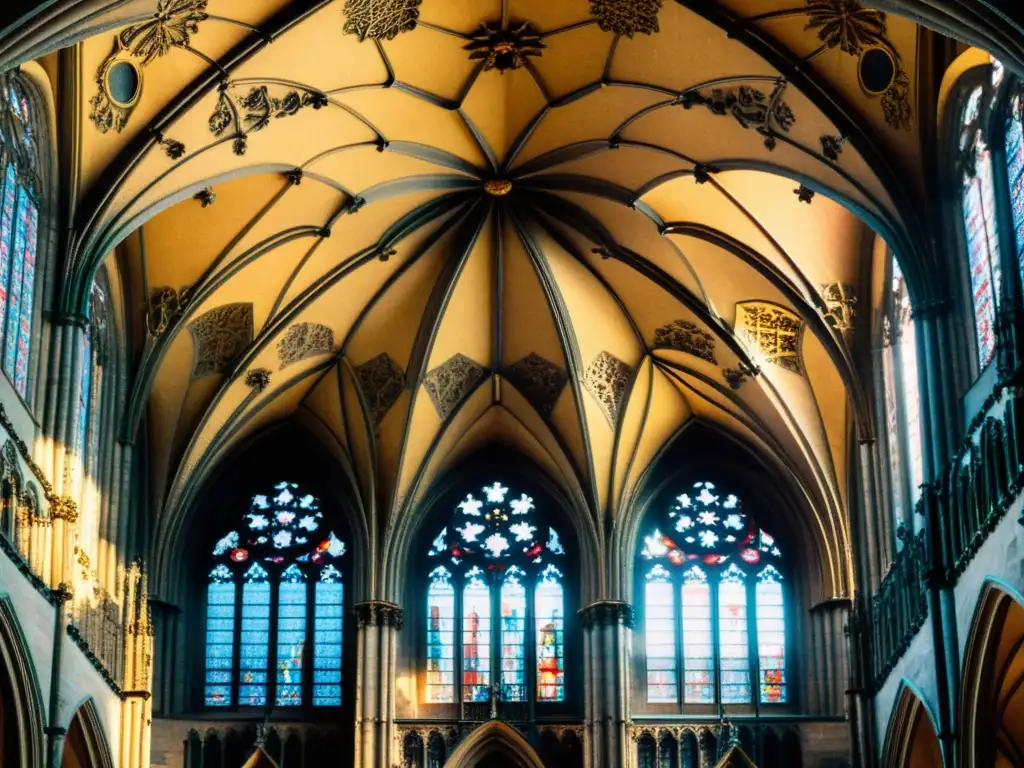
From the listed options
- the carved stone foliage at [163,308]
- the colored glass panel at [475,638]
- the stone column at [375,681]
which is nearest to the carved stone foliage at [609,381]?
the colored glass panel at [475,638]

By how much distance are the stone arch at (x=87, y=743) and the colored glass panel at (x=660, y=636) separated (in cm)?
981

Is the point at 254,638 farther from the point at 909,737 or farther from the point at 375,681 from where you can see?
the point at 909,737

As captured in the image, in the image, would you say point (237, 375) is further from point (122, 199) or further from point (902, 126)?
point (902, 126)

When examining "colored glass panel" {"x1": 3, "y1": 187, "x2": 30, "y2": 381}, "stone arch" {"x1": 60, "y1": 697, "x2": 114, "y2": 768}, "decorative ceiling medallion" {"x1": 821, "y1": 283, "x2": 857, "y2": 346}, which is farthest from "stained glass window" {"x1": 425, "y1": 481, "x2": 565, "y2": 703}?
"colored glass panel" {"x1": 3, "y1": 187, "x2": 30, "y2": 381}

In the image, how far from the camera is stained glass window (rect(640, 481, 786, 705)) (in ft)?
107

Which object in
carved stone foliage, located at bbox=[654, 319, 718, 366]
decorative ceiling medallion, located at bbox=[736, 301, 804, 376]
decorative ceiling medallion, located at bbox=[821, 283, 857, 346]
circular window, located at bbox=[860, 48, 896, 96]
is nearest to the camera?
circular window, located at bbox=[860, 48, 896, 96]

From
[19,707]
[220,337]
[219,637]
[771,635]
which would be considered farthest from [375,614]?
[19,707]

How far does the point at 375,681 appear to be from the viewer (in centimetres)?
3161

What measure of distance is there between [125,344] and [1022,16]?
15.1 m

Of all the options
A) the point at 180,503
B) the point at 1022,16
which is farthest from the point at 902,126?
the point at 180,503

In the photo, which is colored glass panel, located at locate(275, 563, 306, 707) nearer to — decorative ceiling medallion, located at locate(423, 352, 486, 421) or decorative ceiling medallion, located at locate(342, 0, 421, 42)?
decorative ceiling medallion, located at locate(423, 352, 486, 421)

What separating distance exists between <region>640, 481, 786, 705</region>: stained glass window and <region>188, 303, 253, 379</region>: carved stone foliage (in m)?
8.05

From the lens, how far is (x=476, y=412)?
110 feet

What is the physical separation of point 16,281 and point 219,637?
430 inches
